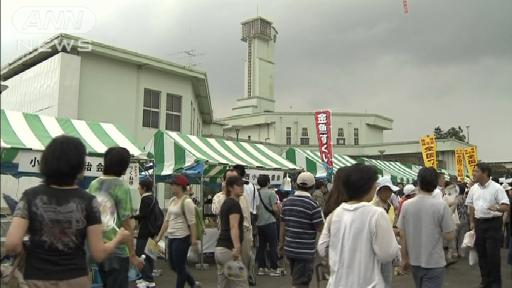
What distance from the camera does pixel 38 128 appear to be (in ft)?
28.1

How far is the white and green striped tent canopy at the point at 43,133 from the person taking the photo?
763 centimetres

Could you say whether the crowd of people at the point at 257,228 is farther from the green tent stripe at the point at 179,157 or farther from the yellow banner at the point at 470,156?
the yellow banner at the point at 470,156

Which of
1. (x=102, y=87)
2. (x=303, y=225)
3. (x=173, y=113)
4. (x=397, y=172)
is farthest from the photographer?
(x=397, y=172)

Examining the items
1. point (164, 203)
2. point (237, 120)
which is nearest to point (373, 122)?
point (237, 120)

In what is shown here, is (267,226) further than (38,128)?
Yes

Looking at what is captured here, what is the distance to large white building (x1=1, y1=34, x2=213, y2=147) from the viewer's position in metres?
15.7

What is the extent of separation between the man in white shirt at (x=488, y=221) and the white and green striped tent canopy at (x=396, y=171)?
12.7 metres

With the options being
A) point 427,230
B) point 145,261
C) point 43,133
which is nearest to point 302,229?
point 427,230

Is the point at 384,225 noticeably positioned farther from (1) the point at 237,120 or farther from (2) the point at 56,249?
(1) the point at 237,120

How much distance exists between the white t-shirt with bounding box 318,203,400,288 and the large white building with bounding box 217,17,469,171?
38567mm

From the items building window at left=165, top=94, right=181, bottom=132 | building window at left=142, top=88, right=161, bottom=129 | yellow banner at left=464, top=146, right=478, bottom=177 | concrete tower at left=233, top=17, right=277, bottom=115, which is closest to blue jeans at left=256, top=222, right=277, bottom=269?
building window at left=142, top=88, right=161, bottom=129

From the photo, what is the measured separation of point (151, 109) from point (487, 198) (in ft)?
45.9

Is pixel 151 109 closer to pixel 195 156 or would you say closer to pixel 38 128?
pixel 195 156

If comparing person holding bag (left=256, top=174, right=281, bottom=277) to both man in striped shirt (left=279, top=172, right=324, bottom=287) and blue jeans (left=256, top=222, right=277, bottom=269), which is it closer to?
blue jeans (left=256, top=222, right=277, bottom=269)
